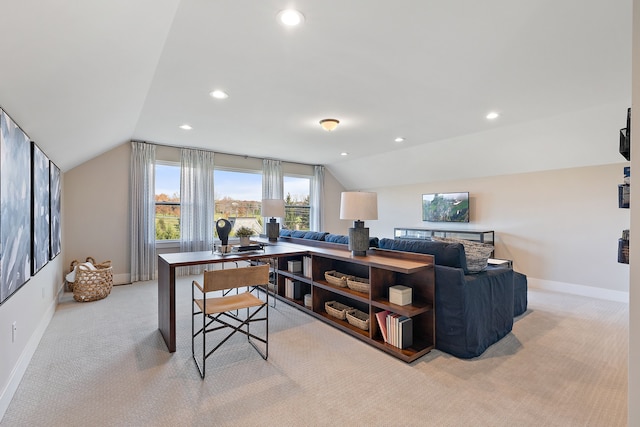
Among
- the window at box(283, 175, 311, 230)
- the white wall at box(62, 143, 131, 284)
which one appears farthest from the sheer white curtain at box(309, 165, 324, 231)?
the white wall at box(62, 143, 131, 284)

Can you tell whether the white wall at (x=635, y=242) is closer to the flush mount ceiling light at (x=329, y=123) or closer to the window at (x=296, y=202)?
the flush mount ceiling light at (x=329, y=123)

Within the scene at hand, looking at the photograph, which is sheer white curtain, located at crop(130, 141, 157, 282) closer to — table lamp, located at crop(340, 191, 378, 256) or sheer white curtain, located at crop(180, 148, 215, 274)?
sheer white curtain, located at crop(180, 148, 215, 274)

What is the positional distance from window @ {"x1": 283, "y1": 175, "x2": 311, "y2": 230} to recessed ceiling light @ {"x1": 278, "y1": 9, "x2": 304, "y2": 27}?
5.16 m

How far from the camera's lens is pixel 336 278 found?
3.20 meters

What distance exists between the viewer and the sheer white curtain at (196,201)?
5469 millimetres

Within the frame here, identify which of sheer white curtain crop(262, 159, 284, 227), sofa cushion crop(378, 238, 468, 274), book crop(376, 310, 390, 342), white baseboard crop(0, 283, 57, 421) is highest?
sheer white curtain crop(262, 159, 284, 227)

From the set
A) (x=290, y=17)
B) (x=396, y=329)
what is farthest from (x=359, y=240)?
(x=290, y=17)

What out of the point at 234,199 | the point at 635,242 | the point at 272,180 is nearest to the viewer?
the point at 635,242

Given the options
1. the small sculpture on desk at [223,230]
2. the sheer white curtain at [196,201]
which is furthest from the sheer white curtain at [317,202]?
the small sculpture on desk at [223,230]

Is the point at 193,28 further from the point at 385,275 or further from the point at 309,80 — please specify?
the point at 385,275

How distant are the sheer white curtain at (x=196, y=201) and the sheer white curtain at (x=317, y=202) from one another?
8.51ft

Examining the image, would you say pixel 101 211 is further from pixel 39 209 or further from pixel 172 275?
pixel 172 275

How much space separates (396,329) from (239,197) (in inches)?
183

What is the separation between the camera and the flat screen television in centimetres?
571
